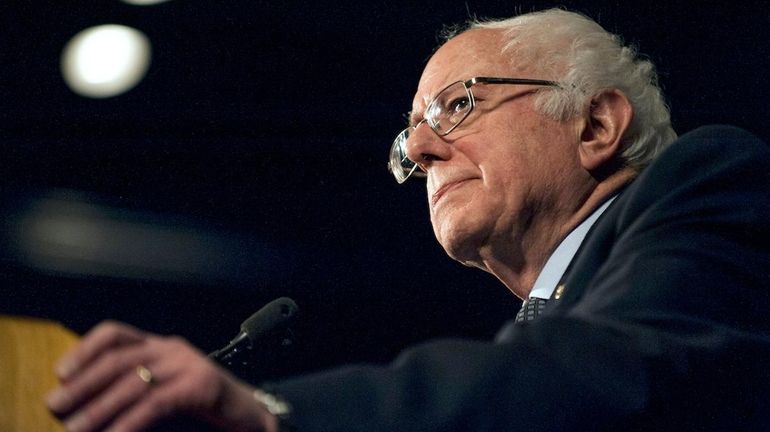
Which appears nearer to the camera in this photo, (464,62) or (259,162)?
(464,62)

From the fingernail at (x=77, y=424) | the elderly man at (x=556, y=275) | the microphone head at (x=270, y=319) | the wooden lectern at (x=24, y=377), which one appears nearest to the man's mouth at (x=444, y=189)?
the elderly man at (x=556, y=275)

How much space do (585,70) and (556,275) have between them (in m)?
0.51

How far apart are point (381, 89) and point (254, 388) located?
2.47 metres

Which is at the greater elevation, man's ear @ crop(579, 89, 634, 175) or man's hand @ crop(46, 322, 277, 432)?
man's hand @ crop(46, 322, 277, 432)

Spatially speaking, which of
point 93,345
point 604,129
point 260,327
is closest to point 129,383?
point 93,345

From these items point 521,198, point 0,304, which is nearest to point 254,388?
point 521,198

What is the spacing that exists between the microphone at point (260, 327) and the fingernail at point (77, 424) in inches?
32.0

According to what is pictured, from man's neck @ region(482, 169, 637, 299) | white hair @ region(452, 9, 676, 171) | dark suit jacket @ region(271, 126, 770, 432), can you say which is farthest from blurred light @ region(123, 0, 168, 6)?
dark suit jacket @ region(271, 126, 770, 432)

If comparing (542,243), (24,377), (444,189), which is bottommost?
(24,377)

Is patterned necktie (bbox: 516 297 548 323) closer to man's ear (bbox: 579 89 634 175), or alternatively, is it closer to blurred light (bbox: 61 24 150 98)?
man's ear (bbox: 579 89 634 175)

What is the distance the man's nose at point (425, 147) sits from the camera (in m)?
2.17

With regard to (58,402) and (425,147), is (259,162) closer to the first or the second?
(425,147)

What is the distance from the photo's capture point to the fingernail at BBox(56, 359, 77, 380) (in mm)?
817

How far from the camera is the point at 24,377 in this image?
2.78 meters
